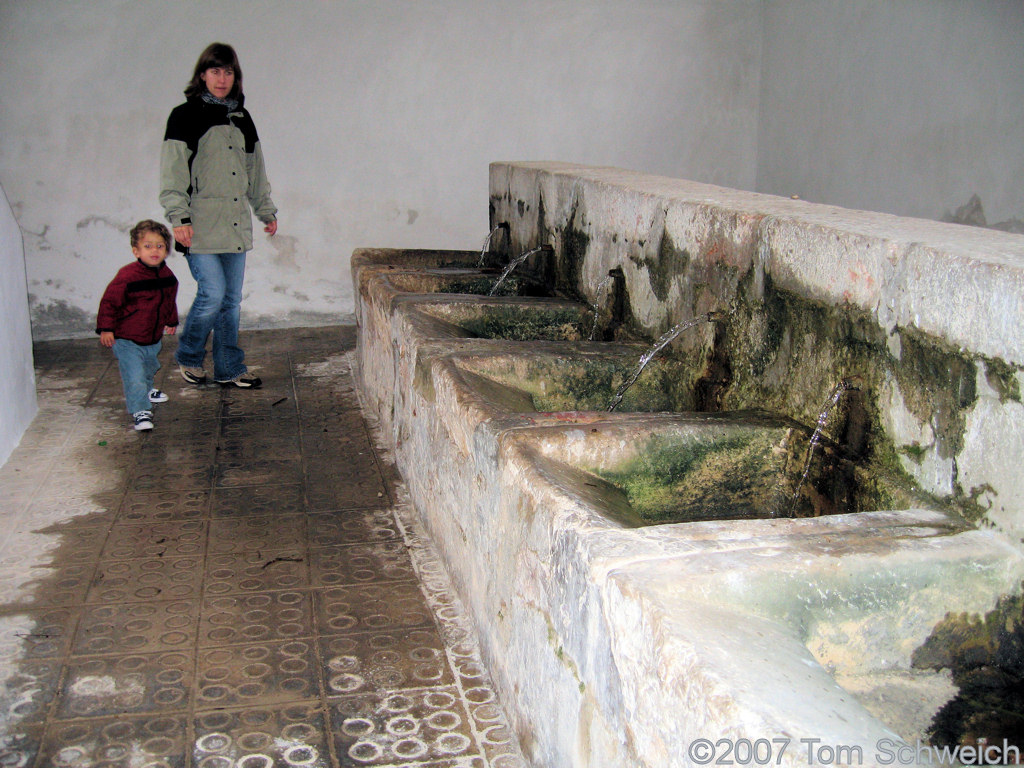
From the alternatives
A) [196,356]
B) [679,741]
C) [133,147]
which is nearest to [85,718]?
[679,741]

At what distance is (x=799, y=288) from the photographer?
260cm

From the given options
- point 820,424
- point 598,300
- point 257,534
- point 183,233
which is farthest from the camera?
point 183,233

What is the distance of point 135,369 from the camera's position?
14.9 ft

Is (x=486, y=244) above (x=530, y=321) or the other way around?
above

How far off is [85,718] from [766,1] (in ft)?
23.9

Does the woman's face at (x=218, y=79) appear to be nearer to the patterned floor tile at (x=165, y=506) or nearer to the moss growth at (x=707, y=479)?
the patterned floor tile at (x=165, y=506)

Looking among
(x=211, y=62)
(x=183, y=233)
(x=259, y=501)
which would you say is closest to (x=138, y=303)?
(x=183, y=233)

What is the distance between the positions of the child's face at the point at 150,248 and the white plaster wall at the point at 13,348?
2.01ft

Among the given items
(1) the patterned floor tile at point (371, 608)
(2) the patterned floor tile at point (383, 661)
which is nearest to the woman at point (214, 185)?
(1) the patterned floor tile at point (371, 608)

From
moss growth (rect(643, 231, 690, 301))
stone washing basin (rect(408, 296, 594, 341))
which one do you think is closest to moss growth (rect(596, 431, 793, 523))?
moss growth (rect(643, 231, 690, 301))

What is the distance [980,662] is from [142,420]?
3.87 metres

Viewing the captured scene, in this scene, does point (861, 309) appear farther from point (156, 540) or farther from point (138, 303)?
point (138, 303)

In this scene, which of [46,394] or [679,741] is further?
[46,394]

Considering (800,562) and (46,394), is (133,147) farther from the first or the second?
(800,562)
